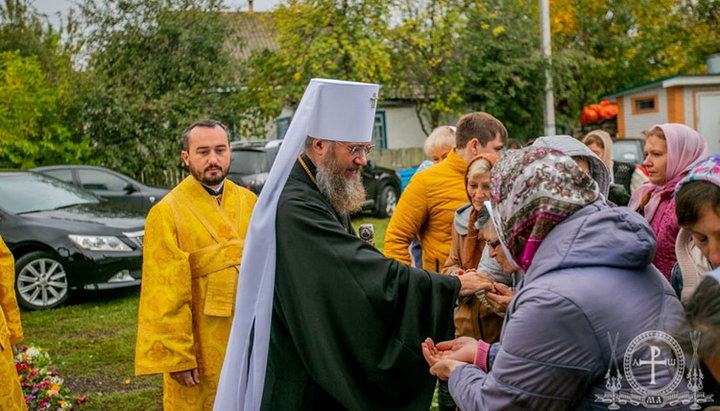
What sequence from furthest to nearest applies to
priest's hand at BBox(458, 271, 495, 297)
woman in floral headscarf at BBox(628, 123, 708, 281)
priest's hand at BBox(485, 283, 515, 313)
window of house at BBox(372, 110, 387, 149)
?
window of house at BBox(372, 110, 387, 149)
woman in floral headscarf at BBox(628, 123, 708, 281)
priest's hand at BBox(485, 283, 515, 313)
priest's hand at BBox(458, 271, 495, 297)

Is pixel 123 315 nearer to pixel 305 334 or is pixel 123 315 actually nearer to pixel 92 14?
pixel 305 334

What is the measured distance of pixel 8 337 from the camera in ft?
13.2

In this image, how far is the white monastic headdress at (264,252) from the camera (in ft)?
10.6

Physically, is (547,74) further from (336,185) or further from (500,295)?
(336,185)

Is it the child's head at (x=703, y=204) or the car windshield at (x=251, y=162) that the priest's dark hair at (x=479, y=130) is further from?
the car windshield at (x=251, y=162)

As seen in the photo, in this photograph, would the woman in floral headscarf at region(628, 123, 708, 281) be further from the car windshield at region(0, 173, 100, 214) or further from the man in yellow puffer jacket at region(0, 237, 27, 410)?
the car windshield at region(0, 173, 100, 214)

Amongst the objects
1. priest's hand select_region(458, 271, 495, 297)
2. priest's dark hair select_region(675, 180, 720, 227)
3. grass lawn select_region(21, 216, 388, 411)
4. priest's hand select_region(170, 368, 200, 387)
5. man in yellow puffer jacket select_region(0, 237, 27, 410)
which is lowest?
grass lawn select_region(21, 216, 388, 411)

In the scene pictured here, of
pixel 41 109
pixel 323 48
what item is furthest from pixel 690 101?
pixel 41 109

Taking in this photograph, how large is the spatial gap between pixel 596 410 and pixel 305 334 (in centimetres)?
129

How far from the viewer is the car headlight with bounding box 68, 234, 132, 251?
9500 millimetres

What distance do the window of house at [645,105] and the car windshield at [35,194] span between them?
17.2 metres

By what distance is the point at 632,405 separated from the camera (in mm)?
2117

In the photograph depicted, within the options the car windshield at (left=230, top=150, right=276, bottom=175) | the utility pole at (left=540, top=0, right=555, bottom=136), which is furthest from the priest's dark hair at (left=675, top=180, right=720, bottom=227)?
the utility pole at (left=540, top=0, right=555, bottom=136)

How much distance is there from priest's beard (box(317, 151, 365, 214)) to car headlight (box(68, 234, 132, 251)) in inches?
265
